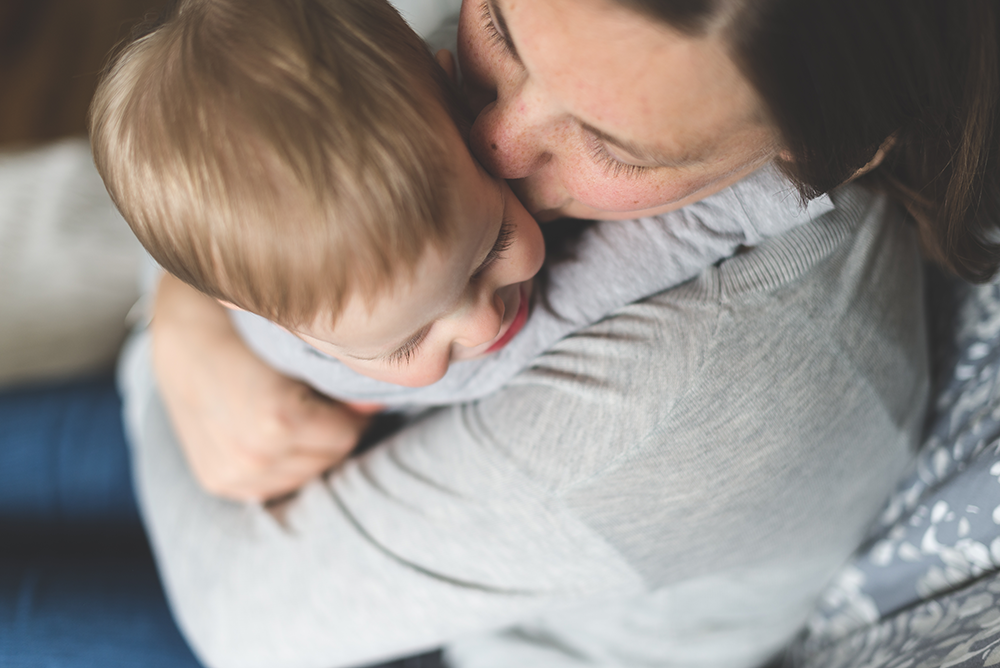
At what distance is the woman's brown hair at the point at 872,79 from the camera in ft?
1.46

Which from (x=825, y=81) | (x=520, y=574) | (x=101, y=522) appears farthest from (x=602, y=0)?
(x=101, y=522)

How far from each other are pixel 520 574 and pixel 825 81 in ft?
1.75

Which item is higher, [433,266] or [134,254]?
[433,266]

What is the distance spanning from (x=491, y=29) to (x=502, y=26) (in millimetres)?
18

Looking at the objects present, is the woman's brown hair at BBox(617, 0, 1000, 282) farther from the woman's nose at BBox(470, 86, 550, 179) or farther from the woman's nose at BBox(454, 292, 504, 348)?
the woman's nose at BBox(454, 292, 504, 348)

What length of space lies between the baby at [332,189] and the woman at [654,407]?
50 mm

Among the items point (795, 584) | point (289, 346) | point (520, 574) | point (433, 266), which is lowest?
point (795, 584)

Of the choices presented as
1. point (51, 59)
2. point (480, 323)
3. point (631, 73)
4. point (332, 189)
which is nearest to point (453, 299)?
point (480, 323)

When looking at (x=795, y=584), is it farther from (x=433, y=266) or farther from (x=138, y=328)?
(x=138, y=328)

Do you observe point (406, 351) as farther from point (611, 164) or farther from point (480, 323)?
point (611, 164)

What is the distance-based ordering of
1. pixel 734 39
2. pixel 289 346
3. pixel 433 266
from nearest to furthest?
pixel 734 39, pixel 433 266, pixel 289 346

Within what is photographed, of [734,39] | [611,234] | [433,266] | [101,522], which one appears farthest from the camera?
[101,522]

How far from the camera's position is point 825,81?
1.57 ft

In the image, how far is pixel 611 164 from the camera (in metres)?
0.53
